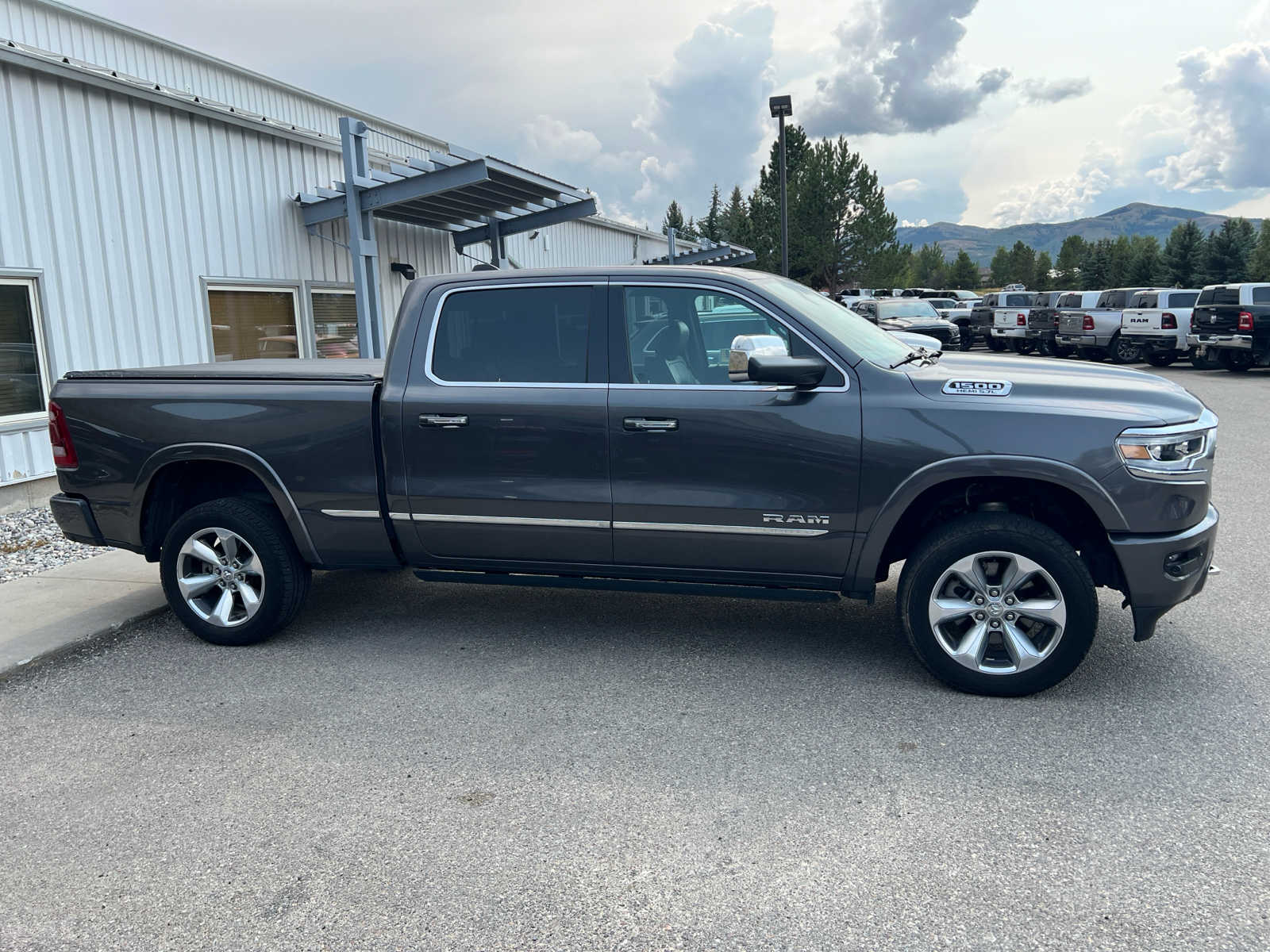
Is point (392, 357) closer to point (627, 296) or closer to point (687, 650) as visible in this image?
point (627, 296)

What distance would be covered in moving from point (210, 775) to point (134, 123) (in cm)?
773

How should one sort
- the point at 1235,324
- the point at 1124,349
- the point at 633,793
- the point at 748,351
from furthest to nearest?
the point at 1124,349 < the point at 1235,324 < the point at 748,351 < the point at 633,793

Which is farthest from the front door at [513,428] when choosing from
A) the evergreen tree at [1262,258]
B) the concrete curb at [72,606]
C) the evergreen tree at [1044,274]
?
the evergreen tree at [1044,274]

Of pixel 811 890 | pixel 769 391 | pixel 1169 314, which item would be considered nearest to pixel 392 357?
pixel 769 391

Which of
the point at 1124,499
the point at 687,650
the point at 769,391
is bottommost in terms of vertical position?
the point at 687,650

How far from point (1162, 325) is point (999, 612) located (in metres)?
20.5

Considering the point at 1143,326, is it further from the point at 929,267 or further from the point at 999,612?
the point at 929,267

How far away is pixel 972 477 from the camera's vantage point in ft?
13.1

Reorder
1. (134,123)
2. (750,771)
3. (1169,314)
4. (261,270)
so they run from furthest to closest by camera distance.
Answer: (1169,314) < (261,270) < (134,123) < (750,771)

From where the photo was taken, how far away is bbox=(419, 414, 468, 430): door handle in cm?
449

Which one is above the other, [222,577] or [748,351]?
[748,351]

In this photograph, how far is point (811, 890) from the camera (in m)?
2.77

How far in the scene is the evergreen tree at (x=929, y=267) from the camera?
131m

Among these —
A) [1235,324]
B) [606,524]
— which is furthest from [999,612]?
[1235,324]
